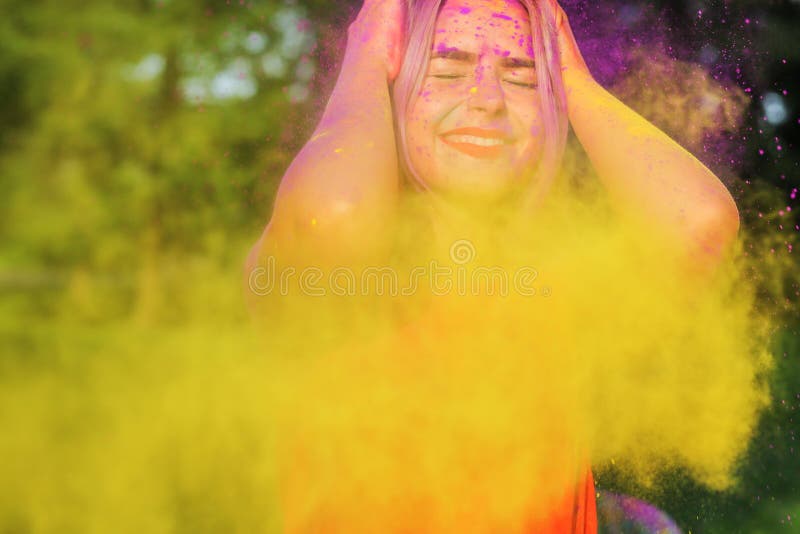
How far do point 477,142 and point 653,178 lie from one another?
243mm

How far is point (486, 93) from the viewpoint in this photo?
911 millimetres

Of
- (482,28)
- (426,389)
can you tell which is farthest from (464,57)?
(426,389)

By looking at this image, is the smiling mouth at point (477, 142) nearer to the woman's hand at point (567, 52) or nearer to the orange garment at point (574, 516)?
the woman's hand at point (567, 52)

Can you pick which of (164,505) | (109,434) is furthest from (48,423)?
(164,505)

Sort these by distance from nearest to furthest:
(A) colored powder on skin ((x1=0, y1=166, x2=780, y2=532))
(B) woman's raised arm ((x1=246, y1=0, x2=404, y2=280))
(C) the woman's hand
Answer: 1. (B) woman's raised arm ((x1=246, y1=0, x2=404, y2=280))
2. (A) colored powder on skin ((x1=0, y1=166, x2=780, y2=532))
3. (C) the woman's hand

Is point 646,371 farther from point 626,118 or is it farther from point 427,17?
point 427,17

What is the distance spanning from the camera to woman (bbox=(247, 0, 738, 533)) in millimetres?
821

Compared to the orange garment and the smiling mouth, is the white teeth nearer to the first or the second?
the smiling mouth

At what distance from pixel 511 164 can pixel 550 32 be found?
231 millimetres

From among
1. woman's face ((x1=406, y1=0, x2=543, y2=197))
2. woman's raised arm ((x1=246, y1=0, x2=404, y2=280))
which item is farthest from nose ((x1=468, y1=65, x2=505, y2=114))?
woman's raised arm ((x1=246, y1=0, x2=404, y2=280))

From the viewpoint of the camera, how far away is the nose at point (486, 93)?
90cm

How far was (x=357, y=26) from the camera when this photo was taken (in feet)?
3.23

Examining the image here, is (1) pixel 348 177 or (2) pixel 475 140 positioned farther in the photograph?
(2) pixel 475 140

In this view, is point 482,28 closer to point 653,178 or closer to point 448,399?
point 653,178
